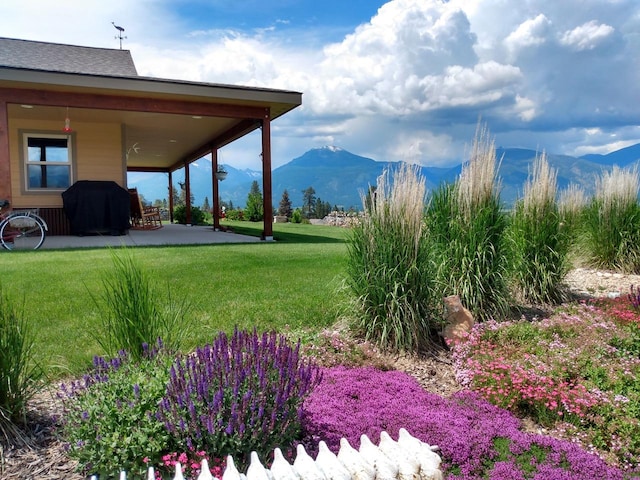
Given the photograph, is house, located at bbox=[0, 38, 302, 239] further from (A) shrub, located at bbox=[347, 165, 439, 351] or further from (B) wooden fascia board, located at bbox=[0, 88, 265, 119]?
(A) shrub, located at bbox=[347, 165, 439, 351]

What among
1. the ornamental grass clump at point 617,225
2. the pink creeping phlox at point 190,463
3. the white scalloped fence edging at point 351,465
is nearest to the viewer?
the white scalloped fence edging at point 351,465

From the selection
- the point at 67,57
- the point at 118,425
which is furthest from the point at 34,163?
the point at 118,425

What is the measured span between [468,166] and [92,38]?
50.6 ft

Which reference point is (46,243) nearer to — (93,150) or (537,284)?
(93,150)

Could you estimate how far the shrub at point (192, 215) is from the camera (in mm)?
19984

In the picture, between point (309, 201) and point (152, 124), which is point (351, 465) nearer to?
point (152, 124)

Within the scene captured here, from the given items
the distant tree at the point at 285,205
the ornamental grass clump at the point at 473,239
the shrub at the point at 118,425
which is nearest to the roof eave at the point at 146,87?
the ornamental grass clump at the point at 473,239

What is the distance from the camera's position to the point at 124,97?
10.3 metres

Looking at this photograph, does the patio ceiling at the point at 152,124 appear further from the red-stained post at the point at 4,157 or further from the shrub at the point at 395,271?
the shrub at the point at 395,271

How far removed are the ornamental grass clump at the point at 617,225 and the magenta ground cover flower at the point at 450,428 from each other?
5.75 meters

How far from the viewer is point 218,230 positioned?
51.1 ft

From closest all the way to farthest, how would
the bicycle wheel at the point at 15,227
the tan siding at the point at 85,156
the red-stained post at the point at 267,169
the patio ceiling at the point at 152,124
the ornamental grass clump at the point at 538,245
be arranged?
the ornamental grass clump at the point at 538,245, the bicycle wheel at the point at 15,227, the red-stained post at the point at 267,169, the patio ceiling at the point at 152,124, the tan siding at the point at 85,156

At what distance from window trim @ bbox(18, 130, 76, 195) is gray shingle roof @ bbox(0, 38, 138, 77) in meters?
1.76

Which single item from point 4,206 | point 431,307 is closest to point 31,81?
point 4,206
